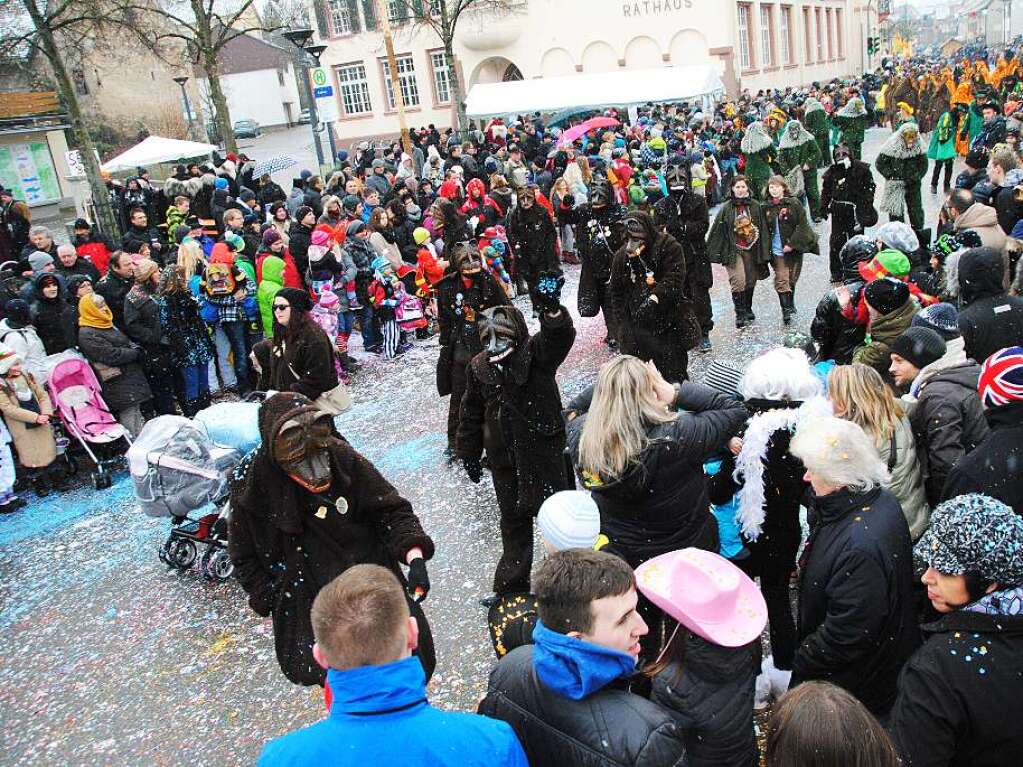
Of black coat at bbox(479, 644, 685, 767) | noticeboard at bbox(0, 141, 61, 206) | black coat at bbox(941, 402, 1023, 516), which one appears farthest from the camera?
noticeboard at bbox(0, 141, 61, 206)

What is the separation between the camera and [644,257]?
6.81 m

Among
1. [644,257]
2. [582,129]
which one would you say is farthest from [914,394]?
[582,129]

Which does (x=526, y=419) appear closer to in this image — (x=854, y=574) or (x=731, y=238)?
(x=854, y=574)

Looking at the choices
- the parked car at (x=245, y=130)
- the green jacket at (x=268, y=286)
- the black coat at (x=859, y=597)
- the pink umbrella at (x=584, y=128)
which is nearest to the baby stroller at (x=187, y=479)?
the black coat at (x=859, y=597)

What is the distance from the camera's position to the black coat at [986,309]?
4.33 metres

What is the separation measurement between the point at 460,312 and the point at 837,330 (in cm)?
276

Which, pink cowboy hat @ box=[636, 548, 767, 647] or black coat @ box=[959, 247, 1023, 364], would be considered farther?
black coat @ box=[959, 247, 1023, 364]

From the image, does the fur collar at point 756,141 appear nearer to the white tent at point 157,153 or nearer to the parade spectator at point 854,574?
the parade spectator at point 854,574

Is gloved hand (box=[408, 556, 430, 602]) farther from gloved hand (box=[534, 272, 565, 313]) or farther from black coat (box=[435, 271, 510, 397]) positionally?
black coat (box=[435, 271, 510, 397])

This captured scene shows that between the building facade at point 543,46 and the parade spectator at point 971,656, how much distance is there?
35500 mm

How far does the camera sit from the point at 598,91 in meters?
23.2

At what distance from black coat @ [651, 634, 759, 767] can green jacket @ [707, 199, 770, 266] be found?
6.89 m

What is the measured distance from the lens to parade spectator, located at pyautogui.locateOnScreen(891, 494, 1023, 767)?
222 centimetres

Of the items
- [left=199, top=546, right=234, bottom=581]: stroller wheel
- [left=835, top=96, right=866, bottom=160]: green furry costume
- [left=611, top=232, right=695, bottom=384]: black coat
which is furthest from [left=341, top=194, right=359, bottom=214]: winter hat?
[left=835, top=96, right=866, bottom=160]: green furry costume
